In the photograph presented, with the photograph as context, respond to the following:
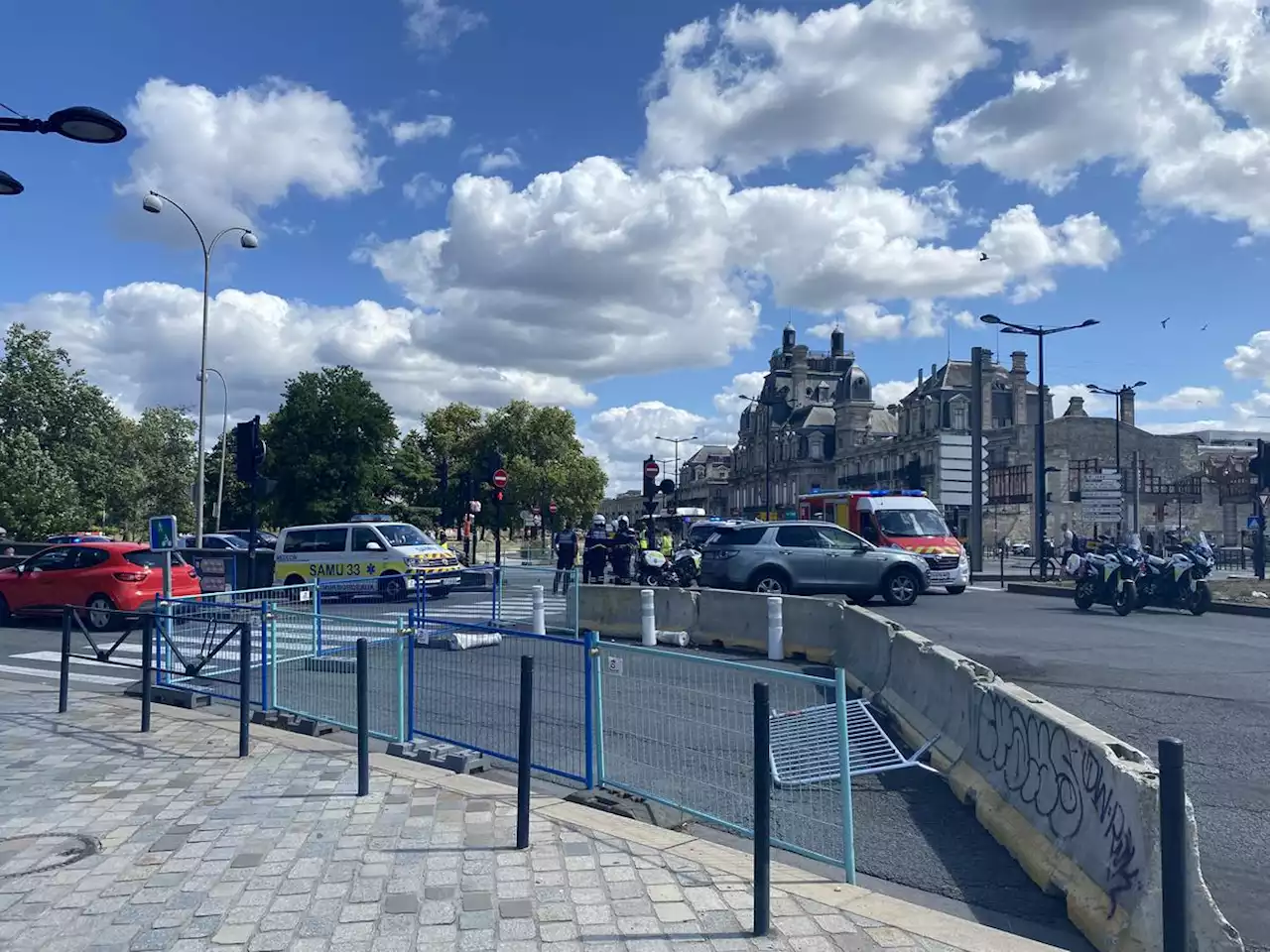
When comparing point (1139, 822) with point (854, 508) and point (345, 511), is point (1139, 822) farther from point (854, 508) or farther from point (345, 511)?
point (345, 511)

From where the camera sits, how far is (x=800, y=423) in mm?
115625

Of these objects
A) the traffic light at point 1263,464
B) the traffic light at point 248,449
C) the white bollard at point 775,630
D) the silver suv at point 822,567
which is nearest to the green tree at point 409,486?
the silver suv at point 822,567

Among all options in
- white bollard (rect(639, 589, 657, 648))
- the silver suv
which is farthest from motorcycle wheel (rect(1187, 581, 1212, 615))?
white bollard (rect(639, 589, 657, 648))

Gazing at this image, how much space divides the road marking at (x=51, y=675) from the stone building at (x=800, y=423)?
8434cm

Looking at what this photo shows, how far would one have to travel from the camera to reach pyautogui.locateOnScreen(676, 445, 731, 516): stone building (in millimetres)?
143050

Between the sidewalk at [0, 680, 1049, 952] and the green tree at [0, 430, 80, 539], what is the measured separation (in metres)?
35.2

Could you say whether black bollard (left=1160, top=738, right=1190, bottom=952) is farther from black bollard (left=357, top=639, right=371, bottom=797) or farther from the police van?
the police van

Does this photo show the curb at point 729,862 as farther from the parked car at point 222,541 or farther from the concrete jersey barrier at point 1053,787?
the parked car at point 222,541

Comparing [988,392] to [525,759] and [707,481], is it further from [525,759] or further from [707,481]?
[525,759]

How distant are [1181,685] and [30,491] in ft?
127

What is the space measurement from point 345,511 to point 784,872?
4567 centimetres

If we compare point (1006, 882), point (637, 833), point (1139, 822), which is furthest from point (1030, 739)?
point (637, 833)

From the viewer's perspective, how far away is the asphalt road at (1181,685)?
5.54 meters

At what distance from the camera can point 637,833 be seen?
5551 millimetres
